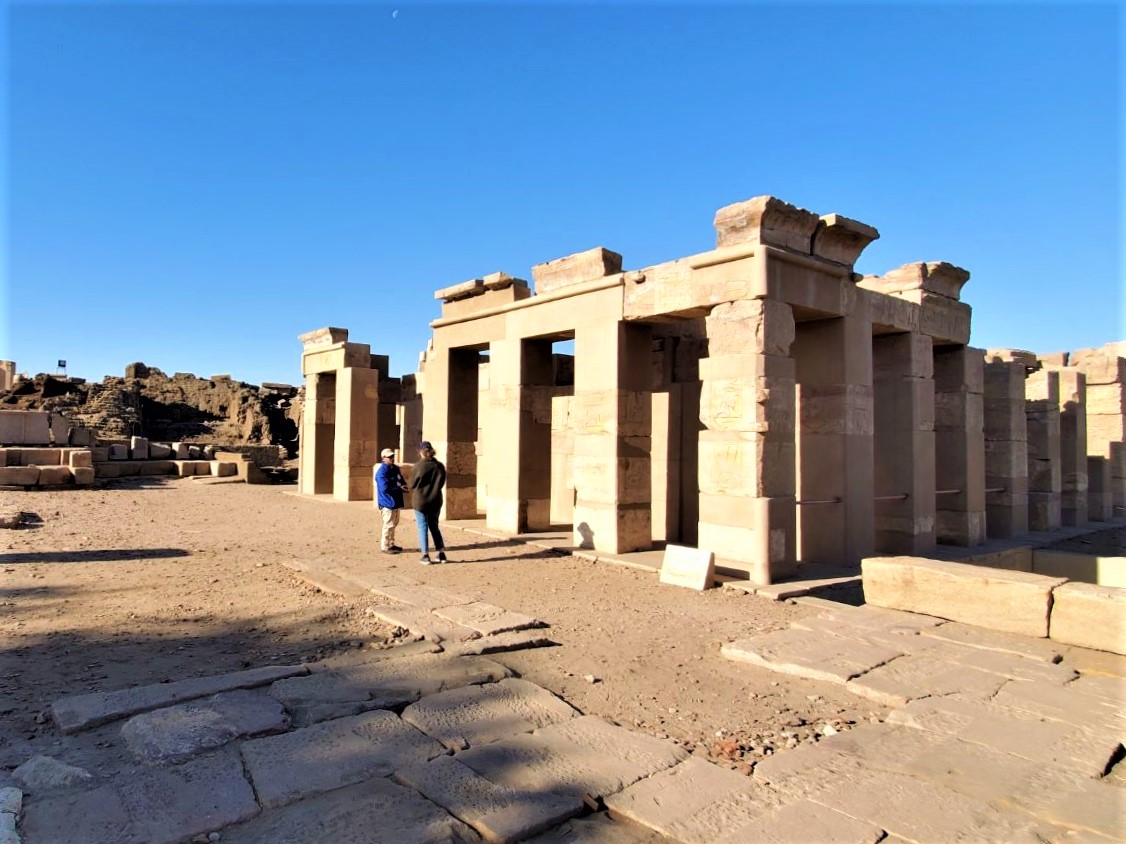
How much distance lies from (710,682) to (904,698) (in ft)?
3.74

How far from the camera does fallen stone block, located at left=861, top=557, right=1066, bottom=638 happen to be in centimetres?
548

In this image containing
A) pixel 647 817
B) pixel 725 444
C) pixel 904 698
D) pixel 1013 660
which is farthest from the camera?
pixel 725 444

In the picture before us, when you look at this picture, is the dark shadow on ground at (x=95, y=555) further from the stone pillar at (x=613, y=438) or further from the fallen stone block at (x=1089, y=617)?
the fallen stone block at (x=1089, y=617)

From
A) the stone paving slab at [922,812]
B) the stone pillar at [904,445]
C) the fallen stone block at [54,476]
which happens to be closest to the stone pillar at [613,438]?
the stone pillar at [904,445]

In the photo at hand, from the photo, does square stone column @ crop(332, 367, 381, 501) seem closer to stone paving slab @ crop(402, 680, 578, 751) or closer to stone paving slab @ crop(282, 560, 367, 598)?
stone paving slab @ crop(282, 560, 367, 598)

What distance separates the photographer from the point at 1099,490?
45.3 ft

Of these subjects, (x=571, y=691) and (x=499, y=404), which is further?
(x=499, y=404)

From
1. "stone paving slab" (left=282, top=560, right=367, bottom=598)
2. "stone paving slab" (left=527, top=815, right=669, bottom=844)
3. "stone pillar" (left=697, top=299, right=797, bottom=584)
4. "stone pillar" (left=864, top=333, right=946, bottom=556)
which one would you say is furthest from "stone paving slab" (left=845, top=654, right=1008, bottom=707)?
"stone pillar" (left=864, top=333, right=946, bottom=556)

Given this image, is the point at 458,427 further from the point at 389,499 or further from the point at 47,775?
the point at 47,775

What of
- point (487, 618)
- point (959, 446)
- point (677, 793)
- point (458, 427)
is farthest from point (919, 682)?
point (458, 427)

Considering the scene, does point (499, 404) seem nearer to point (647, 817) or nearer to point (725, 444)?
point (725, 444)

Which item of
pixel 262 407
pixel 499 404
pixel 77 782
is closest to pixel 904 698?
pixel 77 782

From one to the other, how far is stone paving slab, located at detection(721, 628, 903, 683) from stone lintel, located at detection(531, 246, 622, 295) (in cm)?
553

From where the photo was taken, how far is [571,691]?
4309 mm
